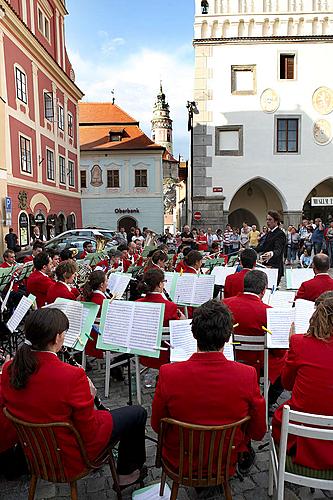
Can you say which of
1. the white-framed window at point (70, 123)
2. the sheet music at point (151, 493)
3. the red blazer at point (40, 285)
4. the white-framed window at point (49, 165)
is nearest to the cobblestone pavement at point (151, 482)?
the sheet music at point (151, 493)

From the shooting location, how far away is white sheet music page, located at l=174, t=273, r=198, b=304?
19.1ft

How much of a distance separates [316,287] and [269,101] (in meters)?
18.1

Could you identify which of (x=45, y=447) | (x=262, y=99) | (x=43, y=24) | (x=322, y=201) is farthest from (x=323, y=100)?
(x=45, y=447)

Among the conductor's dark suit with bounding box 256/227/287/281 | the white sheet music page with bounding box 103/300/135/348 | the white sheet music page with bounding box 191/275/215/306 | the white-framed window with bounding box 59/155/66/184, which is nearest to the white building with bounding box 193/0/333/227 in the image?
the white-framed window with bounding box 59/155/66/184

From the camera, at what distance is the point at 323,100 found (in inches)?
835

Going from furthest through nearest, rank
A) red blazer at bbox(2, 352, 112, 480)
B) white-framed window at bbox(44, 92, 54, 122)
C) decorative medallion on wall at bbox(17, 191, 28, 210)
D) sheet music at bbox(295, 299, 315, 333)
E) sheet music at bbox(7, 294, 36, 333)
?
white-framed window at bbox(44, 92, 54, 122)
decorative medallion on wall at bbox(17, 191, 28, 210)
sheet music at bbox(7, 294, 36, 333)
sheet music at bbox(295, 299, 315, 333)
red blazer at bbox(2, 352, 112, 480)

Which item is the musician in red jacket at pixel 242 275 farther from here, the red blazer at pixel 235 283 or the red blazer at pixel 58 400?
the red blazer at pixel 58 400

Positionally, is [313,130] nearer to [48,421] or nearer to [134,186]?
[134,186]

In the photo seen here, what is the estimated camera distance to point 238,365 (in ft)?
8.30

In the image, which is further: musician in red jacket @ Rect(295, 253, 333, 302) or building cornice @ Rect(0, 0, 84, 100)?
building cornice @ Rect(0, 0, 84, 100)

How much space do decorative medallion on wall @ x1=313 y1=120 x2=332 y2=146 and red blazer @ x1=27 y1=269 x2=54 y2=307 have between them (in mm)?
19152

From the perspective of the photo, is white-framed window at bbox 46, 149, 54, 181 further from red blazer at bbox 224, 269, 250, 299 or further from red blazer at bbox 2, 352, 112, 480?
red blazer at bbox 2, 352, 112, 480

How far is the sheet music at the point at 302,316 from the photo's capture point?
3723 mm

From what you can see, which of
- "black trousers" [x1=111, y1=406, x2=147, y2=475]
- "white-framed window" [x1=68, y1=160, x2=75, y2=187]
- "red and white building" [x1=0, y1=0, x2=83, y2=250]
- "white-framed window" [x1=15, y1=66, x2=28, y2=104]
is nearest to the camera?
"black trousers" [x1=111, y1=406, x2=147, y2=475]
